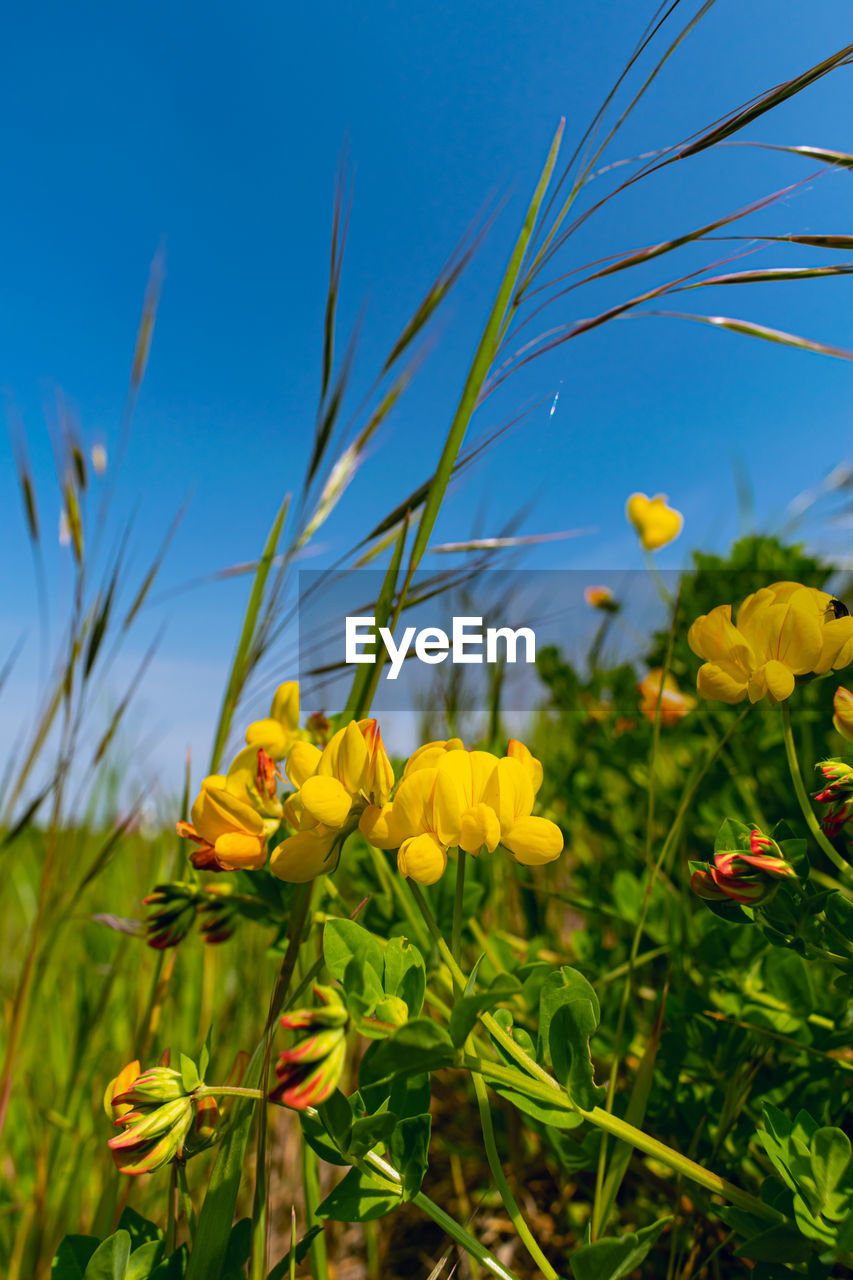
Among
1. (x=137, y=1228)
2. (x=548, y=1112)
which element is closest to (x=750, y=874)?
(x=548, y=1112)

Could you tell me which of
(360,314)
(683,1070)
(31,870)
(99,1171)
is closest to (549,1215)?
(683,1070)

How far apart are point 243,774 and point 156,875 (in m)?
0.80

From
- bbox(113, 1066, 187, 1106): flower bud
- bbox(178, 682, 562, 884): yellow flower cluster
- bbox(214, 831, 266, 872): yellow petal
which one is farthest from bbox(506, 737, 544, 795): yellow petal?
bbox(113, 1066, 187, 1106): flower bud

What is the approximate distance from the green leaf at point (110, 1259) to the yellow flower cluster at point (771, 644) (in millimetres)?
549

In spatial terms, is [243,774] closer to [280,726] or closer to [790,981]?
[280,726]

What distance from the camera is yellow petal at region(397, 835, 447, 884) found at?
480mm

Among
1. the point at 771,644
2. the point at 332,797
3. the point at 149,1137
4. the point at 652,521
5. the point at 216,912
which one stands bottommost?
the point at 149,1137

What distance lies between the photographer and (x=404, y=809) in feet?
1.65

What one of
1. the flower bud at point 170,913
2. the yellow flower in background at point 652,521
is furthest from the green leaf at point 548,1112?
the yellow flower in background at point 652,521

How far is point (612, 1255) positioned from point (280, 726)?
47cm

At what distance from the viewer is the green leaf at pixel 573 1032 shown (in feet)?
1.60

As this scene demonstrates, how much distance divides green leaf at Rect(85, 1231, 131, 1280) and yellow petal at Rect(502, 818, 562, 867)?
1.17 ft

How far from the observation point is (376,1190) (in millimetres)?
507

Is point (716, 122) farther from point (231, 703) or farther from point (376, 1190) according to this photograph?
point (376, 1190)
